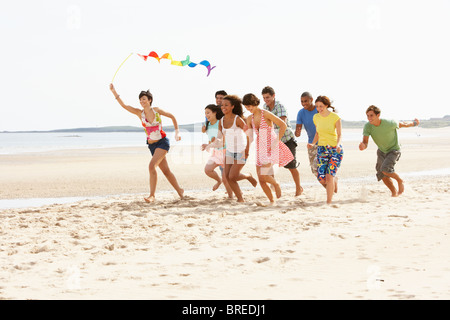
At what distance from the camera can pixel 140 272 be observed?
4.19 m

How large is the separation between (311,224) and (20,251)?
125 inches

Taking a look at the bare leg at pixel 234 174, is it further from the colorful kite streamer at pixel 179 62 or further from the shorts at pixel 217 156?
the colorful kite streamer at pixel 179 62

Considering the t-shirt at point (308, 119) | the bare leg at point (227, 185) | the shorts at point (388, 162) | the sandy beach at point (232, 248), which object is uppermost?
the t-shirt at point (308, 119)

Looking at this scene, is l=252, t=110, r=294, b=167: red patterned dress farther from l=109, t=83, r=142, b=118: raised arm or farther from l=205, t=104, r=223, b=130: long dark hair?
l=109, t=83, r=142, b=118: raised arm

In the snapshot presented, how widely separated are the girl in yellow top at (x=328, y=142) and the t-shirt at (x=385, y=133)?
1035mm

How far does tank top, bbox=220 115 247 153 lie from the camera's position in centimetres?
762

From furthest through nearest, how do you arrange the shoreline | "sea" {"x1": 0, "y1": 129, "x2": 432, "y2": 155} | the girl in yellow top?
"sea" {"x1": 0, "y1": 129, "x2": 432, "y2": 155} → the shoreline → the girl in yellow top

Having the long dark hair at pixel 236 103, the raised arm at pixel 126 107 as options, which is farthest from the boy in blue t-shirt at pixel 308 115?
the raised arm at pixel 126 107

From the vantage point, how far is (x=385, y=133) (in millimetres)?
8219

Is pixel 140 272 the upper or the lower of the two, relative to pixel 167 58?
lower

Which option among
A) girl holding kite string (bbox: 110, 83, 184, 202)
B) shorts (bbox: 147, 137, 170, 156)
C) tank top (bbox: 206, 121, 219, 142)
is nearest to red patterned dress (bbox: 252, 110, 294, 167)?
tank top (bbox: 206, 121, 219, 142)

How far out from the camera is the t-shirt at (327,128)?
7457mm
